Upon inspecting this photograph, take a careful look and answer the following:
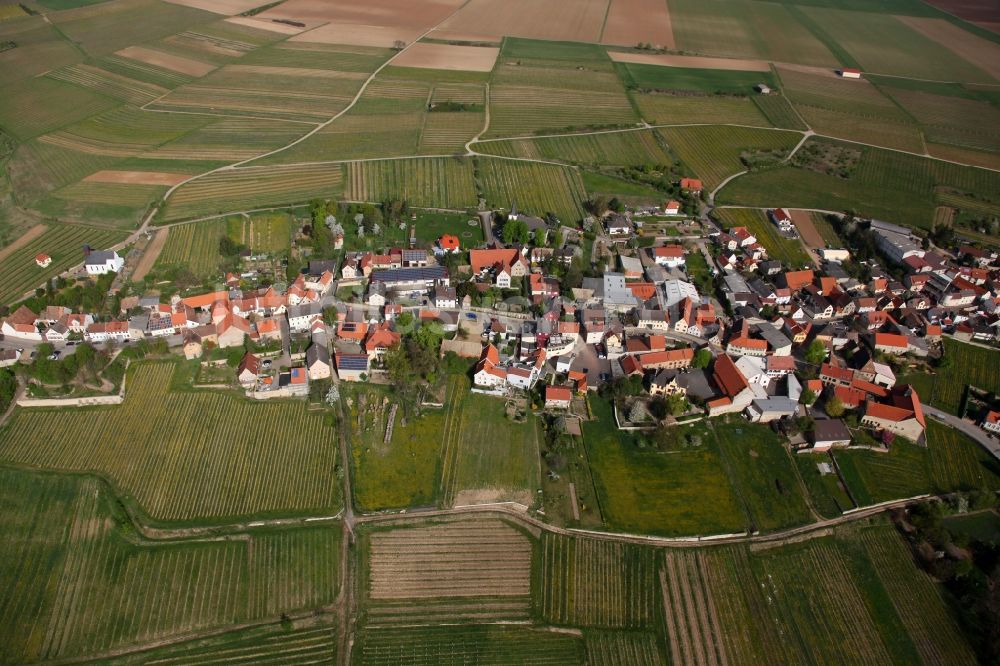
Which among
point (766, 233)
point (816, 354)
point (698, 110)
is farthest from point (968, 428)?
point (698, 110)

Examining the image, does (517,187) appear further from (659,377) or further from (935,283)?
(935,283)

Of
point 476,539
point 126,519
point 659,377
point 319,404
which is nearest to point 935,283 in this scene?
point 659,377

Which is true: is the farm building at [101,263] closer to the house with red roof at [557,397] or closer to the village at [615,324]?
the village at [615,324]

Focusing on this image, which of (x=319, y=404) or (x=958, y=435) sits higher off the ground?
(x=319, y=404)

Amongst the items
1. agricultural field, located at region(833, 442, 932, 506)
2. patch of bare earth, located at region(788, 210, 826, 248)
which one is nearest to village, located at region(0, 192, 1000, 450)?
agricultural field, located at region(833, 442, 932, 506)

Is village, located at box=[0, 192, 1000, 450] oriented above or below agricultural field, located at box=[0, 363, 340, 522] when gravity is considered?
above

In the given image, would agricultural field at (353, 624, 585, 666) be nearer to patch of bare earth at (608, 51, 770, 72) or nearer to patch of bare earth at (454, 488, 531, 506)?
patch of bare earth at (454, 488, 531, 506)

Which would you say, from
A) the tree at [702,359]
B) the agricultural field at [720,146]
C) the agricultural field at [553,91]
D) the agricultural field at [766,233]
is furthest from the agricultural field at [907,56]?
the tree at [702,359]
